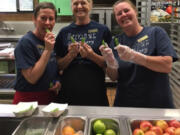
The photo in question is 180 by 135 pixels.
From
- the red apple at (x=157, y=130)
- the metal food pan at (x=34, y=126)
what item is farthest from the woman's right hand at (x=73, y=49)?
the red apple at (x=157, y=130)

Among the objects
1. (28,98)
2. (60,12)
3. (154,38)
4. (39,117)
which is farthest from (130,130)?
(60,12)

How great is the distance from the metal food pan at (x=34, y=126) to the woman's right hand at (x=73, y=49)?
2.01 feet

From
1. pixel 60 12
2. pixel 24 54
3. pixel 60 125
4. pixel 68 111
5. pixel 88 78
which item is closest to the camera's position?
pixel 60 125

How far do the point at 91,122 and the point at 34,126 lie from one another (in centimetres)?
32

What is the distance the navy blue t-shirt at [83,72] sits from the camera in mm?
1732

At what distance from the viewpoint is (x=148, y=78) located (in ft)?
4.85

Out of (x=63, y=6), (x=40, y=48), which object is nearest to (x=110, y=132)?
(x=40, y=48)

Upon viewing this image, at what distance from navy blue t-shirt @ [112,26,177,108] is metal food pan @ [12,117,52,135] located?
2.17 feet

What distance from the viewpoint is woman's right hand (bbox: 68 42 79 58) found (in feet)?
5.22

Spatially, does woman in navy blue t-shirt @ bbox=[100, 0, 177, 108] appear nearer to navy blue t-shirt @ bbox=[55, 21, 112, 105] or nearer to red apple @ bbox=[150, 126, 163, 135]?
navy blue t-shirt @ bbox=[55, 21, 112, 105]

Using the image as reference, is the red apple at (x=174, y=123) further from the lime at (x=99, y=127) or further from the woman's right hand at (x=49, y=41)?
the woman's right hand at (x=49, y=41)

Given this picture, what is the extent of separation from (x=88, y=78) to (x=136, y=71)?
0.42m

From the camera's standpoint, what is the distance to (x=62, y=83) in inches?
70.7

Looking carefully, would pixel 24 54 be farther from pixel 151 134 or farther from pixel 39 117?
pixel 151 134
